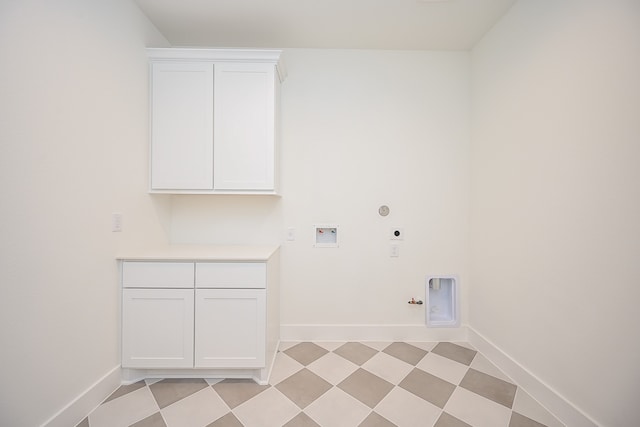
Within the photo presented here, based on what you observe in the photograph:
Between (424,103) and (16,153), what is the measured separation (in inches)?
102

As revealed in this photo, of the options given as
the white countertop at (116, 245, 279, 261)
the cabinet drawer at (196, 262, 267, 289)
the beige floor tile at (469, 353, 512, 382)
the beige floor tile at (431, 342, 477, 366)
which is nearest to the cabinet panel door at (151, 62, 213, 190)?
the white countertop at (116, 245, 279, 261)

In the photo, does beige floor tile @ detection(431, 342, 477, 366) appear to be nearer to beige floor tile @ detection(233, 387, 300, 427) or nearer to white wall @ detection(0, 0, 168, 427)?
beige floor tile @ detection(233, 387, 300, 427)

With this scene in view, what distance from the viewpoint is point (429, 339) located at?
2115mm

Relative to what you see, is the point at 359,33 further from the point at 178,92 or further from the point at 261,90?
the point at 178,92

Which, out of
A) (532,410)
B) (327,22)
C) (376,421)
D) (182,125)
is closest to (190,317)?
(376,421)

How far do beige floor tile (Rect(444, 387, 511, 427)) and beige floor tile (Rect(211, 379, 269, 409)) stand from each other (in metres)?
1.15

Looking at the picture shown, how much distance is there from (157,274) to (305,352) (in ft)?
4.10

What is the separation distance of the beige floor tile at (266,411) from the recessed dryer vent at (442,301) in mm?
1361

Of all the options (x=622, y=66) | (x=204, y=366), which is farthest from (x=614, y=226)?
(x=204, y=366)

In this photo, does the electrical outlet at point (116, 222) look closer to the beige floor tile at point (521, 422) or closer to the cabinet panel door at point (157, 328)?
the cabinet panel door at point (157, 328)

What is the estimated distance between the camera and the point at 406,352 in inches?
76.6

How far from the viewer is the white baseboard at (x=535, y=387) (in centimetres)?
124

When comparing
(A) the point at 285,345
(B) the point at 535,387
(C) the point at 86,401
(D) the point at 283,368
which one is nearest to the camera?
(C) the point at 86,401

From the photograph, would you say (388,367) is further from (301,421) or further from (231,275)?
(231,275)
